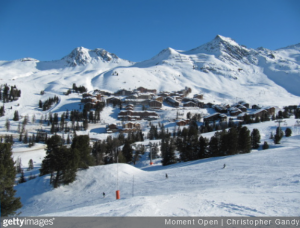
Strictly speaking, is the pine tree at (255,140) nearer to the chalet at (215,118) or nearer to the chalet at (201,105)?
the chalet at (215,118)

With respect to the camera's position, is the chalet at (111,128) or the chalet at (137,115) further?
the chalet at (137,115)

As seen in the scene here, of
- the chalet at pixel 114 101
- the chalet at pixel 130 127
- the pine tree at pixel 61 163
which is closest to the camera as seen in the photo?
the pine tree at pixel 61 163

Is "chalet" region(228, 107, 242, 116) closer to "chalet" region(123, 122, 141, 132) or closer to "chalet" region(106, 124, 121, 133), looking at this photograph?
"chalet" region(123, 122, 141, 132)

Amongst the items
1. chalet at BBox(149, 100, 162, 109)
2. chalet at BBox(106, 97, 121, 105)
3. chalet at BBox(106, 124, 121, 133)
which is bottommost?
chalet at BBox(106, 124, 121, 133)

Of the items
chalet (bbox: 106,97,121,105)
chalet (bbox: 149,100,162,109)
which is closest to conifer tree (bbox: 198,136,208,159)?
chalet (bbox: 149,100,162,109)

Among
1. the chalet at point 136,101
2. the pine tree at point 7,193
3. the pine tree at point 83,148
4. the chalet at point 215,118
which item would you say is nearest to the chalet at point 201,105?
the chalet at point 215,118

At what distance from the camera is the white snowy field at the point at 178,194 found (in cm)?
806

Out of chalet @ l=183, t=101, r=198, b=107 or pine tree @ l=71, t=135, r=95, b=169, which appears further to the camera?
chalet @ l=183, t=101, r=198, b=107

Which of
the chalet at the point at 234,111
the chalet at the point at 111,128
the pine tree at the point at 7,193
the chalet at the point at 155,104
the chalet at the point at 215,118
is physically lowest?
the pine tree at the point at 7,193

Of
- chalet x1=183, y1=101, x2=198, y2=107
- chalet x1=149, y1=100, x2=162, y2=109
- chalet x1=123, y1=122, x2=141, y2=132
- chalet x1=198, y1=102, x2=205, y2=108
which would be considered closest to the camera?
chalet x1=123, y1=122, x2=141, y2=132

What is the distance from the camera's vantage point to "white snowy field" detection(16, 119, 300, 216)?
8.06m

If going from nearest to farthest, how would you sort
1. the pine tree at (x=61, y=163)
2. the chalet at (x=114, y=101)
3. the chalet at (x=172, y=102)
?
the pine tree at (x=61, y=163) → the chalet at (x=114, y=101) → the chalet at (x=172, y=102)

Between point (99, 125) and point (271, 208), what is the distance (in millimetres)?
77669

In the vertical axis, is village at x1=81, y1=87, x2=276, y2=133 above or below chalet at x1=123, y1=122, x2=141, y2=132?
above
